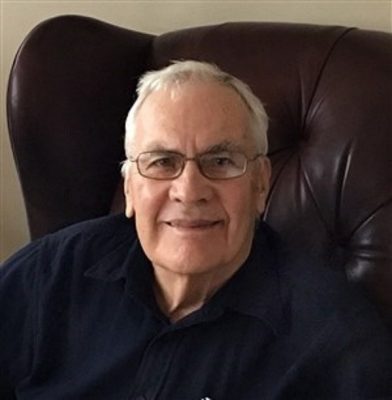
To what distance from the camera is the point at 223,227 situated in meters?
1.29

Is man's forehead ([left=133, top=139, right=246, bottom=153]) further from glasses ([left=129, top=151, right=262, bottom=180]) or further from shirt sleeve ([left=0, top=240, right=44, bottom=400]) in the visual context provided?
shirt sleeve ([left=0, top=240, right=44, bottom=400])

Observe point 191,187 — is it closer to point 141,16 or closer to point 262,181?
point 262,181

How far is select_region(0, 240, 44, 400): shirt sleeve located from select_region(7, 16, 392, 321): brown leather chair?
0.99 feet

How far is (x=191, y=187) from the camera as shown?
4.10 feet

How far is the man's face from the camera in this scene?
126cm

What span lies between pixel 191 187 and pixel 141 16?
770 mm

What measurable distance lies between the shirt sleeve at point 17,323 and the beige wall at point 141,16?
68cm

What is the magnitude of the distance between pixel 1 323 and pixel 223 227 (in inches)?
16.3

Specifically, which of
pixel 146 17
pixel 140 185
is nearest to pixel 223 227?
pixel 140 185

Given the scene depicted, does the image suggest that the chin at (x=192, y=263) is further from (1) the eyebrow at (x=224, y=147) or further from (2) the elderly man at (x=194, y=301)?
(1) the eyebrow at (x=224, y=147)

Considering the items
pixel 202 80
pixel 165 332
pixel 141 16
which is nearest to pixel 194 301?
pixel 165 332

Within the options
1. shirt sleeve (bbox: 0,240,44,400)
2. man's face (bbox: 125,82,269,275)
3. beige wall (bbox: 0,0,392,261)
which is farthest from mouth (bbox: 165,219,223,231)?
beige wall (bbox: 0,0,392,261)

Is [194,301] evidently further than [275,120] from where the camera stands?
No

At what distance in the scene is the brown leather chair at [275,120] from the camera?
1.43m
